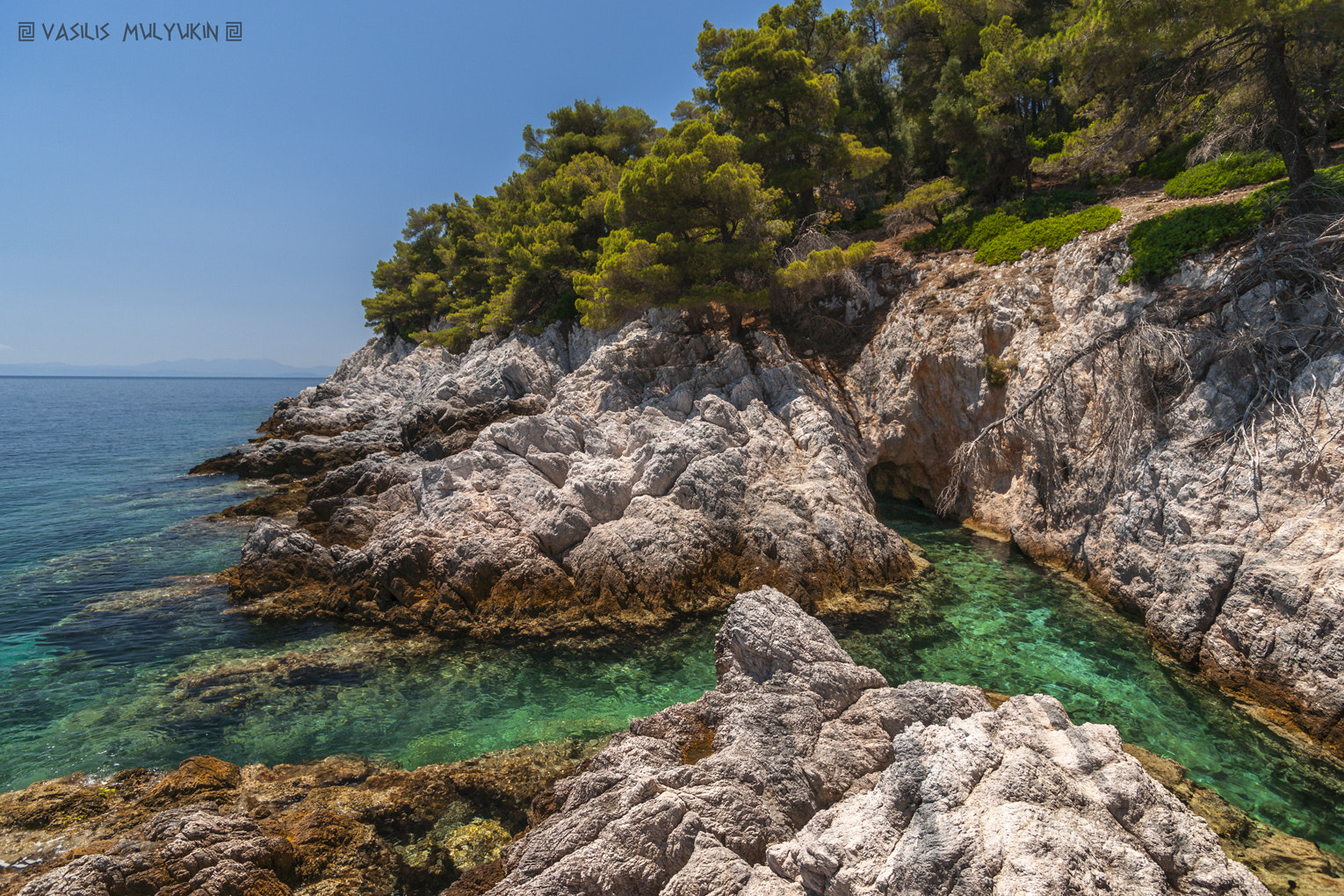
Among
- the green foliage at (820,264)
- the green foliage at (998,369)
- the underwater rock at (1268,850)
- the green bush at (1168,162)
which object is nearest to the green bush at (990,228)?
A: the green foliage at (820,264)

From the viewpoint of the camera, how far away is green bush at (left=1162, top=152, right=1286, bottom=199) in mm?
17875

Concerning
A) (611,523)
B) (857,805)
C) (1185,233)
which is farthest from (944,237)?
(857,805)

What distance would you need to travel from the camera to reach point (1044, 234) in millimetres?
21781

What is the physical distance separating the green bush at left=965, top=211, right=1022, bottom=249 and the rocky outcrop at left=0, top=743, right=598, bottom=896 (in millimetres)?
24435

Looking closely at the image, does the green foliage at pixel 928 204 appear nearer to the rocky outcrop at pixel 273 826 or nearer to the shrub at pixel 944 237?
the shrub at pixel 944 237

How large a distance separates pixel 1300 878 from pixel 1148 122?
59.9 feet

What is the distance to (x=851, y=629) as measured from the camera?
562 inches

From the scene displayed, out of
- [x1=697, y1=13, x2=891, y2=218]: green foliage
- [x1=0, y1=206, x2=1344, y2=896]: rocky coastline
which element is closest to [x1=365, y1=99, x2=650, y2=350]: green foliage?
[x1=697, y1=13, x2=891, y2=218]: green foliage

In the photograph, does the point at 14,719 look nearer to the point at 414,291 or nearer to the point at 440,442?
the point at 440,442

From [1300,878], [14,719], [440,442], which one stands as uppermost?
[440,442]

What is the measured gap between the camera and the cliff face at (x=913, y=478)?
39.1 feet

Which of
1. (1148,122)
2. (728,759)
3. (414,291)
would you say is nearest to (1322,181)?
(1148,122)

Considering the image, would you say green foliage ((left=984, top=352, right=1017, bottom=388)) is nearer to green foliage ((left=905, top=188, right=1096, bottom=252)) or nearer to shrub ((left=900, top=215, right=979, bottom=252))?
green foliage ((left=905, top=188, right=1096, bottom=252))

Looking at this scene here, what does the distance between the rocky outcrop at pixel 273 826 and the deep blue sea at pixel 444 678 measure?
2.79 feet
